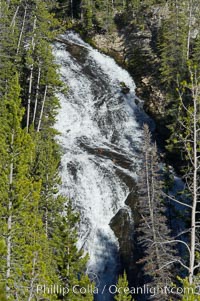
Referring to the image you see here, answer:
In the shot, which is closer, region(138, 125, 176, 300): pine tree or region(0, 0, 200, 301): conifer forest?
region(0, 0, 200, 301): conifer forest

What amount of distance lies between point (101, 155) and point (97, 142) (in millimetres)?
3147

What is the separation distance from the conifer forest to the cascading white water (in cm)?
11

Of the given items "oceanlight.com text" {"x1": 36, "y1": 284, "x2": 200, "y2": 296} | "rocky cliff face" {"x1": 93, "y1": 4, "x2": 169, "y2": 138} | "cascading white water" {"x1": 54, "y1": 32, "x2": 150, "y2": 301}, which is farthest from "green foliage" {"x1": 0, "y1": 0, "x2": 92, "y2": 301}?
"rocky cliff face" {"x1": 93, "y1": 4, "x2": 169, "y2": 138}

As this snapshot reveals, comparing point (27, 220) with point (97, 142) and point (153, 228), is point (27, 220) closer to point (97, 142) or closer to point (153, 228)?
point (153, 228)

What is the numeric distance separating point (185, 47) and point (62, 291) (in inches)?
1413

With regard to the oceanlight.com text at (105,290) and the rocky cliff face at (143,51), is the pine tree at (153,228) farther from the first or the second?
the rocky cliff face at (143,51)

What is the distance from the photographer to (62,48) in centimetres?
5519

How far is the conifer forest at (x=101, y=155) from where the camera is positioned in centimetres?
1581

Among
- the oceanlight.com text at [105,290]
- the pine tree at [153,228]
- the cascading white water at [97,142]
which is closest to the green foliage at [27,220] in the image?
the oceanlight.com text at [105,290]

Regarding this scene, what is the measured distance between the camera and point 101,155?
38.6m

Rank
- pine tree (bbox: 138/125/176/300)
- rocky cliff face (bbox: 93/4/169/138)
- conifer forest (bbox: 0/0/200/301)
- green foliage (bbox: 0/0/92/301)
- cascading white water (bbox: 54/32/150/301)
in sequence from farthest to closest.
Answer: rocky cliff face (bbox: 93/4/169/138), cascading white water (bbox: 54/32/150/301), pine tree (bbox: 138/125/176/300), conifer forest (bbox: 0/0/200/301), green foliage (bbox: 0/0/92/301)

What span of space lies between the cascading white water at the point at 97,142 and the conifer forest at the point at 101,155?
11cm

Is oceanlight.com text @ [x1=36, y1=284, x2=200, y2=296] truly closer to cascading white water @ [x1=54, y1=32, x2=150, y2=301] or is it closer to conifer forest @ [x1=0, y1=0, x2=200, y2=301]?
conifer forest @ [x1=0, y1=0, x2=200, y2=301]

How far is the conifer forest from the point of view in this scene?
15812 millimetres
